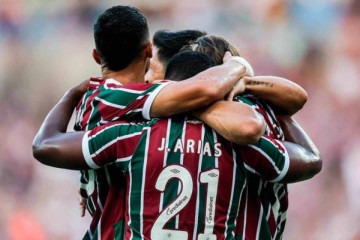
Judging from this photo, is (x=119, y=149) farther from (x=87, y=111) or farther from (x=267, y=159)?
(x=267, y=159)

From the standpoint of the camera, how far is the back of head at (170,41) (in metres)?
3.31

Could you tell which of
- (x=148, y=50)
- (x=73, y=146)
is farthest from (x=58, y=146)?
(x=148, y=50)

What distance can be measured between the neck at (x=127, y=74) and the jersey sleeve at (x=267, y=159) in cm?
43

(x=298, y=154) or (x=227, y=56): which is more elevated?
(x=227, y=56)

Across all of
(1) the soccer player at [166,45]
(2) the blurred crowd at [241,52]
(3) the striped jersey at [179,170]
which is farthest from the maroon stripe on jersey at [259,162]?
(2) the blurred crowd at [241,52]

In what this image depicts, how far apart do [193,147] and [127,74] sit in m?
0.37

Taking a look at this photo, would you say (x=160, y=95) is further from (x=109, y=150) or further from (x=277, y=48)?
(x=277, y=48)

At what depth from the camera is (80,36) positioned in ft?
22.2

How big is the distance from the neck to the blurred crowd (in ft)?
10.6

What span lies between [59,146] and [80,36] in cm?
417

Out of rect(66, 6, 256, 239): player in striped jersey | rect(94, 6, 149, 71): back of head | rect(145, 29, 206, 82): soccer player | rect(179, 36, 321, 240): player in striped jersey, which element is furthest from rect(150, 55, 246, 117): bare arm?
rect(145, 29, 206, 82): soccer player

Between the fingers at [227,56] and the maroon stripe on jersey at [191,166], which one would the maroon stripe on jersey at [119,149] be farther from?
the fingers at [227,56]

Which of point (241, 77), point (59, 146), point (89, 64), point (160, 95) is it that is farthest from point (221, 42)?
point (89, 64)

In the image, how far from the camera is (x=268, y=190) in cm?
280
